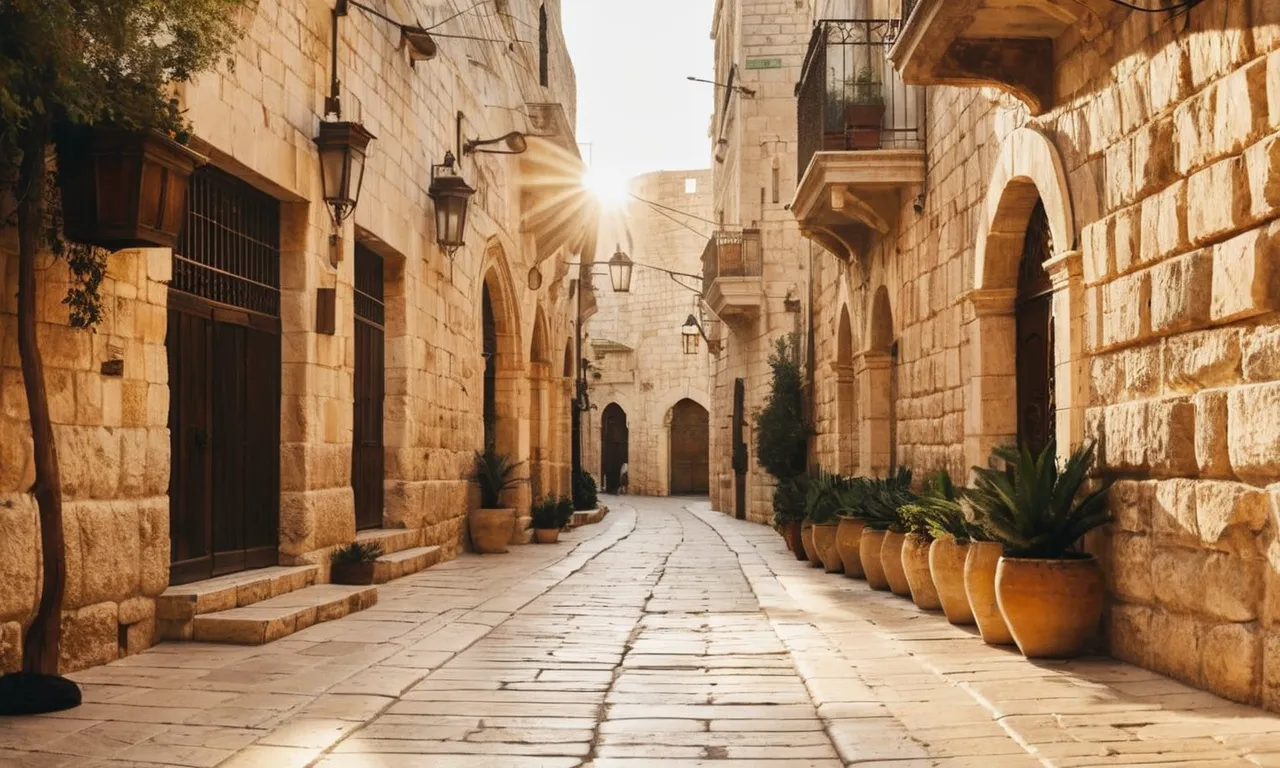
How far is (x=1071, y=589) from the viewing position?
5613 millimetres

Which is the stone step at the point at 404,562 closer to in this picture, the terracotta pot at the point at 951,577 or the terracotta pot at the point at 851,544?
the terracotta pot at the point at 851,544

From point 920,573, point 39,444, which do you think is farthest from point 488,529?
point 39,444

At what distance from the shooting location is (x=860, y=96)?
39.3ft

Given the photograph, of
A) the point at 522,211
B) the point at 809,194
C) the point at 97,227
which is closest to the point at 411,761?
the point at 97,227

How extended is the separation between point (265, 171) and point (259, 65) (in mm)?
637

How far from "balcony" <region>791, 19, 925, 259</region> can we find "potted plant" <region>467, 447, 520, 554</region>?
4430 millimetres

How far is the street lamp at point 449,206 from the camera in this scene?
11883mm

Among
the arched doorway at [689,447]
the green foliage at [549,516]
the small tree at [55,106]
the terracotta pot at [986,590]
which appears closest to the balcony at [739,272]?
the green foliage at [549,516]

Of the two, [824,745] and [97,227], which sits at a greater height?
[97,227]

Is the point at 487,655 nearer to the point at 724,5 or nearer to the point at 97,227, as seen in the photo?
the point at 97,227

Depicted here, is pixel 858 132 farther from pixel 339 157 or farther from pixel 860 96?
pixel 339 157

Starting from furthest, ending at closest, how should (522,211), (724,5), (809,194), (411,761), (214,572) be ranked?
(724,5) → (522,211) → (809,194) → (214,572) → (411,761)

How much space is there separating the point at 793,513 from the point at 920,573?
215 inches

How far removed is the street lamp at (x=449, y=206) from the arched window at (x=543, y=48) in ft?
25.7
